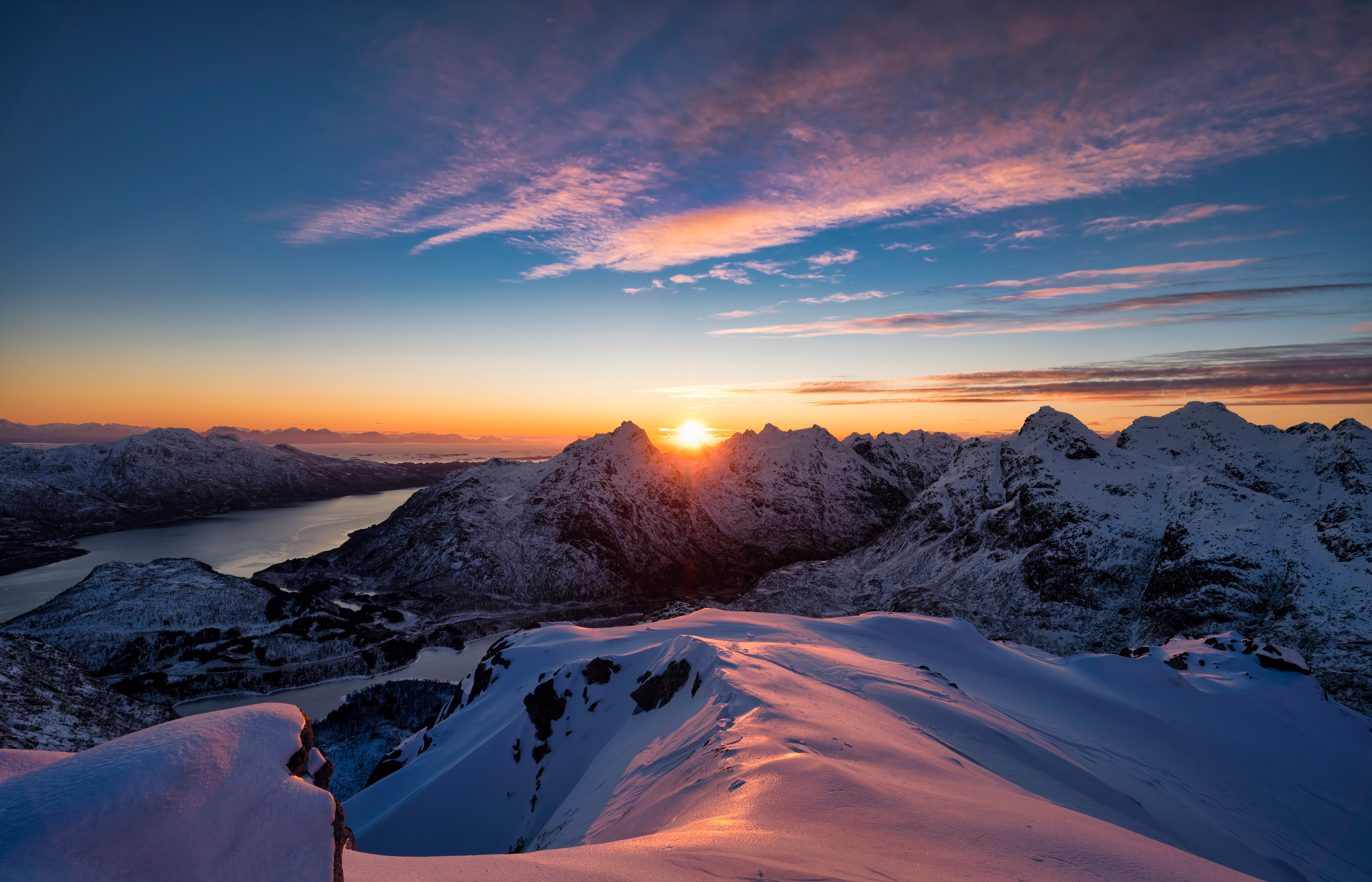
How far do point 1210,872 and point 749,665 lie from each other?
20.8m

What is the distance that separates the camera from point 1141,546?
362ft

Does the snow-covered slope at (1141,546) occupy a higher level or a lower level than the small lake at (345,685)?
higher

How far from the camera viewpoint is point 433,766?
43250mm

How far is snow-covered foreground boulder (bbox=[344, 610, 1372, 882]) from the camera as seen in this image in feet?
41.3

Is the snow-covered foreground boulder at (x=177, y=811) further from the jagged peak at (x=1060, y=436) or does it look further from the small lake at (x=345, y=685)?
the jagged peak at (x=1060, y=436)

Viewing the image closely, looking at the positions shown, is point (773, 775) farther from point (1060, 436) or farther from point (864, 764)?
point (1060, 436)

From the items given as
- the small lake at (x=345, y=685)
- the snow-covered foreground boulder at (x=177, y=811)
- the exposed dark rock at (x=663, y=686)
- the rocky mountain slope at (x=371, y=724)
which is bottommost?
the small lake at (x=345, y=685)

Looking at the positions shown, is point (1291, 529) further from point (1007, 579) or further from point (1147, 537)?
point (1007, 579)

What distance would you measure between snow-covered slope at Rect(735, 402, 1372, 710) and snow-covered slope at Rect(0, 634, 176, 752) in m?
126

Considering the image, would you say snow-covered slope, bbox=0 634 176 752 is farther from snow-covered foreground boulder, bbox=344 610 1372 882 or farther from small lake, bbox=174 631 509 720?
snow-covered foreground boulder, bbox=344 610 1372 882

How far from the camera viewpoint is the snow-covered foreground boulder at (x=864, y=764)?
1258 cm

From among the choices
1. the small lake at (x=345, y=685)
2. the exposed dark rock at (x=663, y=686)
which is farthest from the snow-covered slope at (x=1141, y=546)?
the exposed dark rock at (x=663, y=686)

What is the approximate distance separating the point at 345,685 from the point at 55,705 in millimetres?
57741

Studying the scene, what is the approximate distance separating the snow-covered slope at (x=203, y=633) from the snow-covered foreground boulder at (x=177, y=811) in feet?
399
